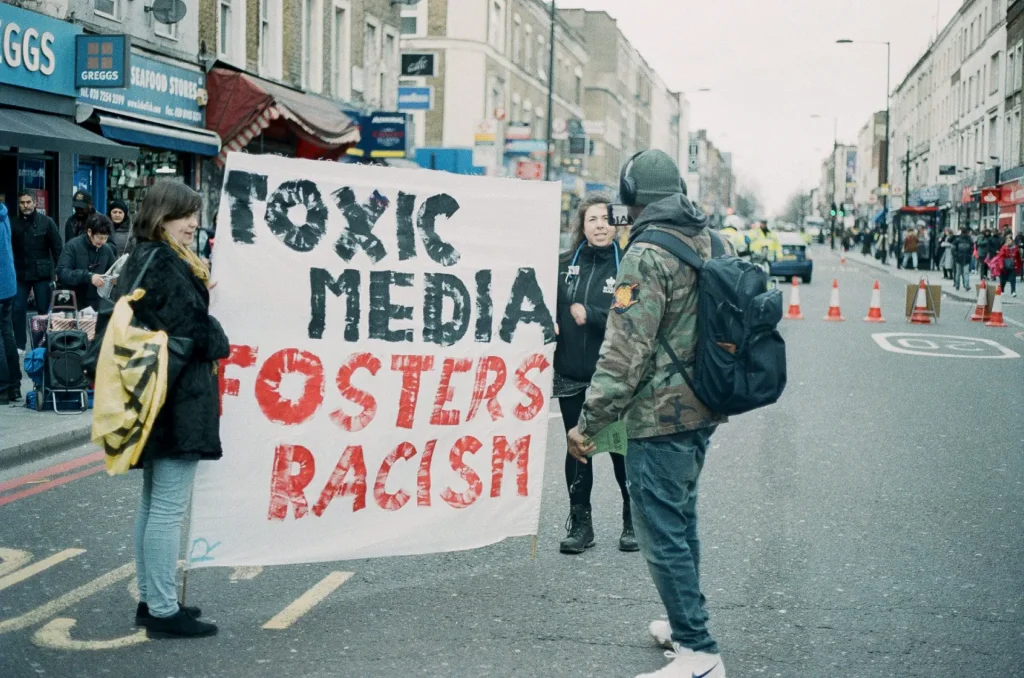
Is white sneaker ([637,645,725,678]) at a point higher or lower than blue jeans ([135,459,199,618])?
lower

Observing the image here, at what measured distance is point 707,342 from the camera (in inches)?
168

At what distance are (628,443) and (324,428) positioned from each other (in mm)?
1456

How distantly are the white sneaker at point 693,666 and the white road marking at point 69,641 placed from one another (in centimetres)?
197

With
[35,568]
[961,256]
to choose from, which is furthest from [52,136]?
[961,256]

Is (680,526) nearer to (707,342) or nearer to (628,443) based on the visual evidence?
(628,443)

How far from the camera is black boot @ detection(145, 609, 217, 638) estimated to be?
482 cm

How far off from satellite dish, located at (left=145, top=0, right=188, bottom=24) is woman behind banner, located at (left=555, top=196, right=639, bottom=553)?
14.1 m

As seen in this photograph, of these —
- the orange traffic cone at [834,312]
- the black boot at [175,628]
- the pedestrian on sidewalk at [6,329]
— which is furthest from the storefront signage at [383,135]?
the black boot at [175,628]

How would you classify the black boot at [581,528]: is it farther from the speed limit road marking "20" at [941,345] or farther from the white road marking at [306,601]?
the speed limit road marking "20" at [941,345]

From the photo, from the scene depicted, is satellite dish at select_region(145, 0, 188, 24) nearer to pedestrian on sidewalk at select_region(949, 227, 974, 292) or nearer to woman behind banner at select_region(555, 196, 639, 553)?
woman behind banner at select_region(555, 196, 639, 553)

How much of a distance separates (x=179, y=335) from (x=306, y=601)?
1.36m

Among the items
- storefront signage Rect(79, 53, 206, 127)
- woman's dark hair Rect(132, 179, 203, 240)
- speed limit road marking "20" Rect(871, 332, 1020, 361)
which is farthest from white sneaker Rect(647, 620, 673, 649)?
storefront signage Rect(79, 53, 206, 127)

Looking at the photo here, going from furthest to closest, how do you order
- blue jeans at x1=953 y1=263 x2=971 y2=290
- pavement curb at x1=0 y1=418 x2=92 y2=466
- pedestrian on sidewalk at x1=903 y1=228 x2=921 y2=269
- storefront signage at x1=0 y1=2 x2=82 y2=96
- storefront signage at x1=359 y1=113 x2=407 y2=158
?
1. pedestrian on sidewalk at x1=903 y1=228 x2=921 y2=269
2. blue jeans at x1=953 y1=263 x2=971 y2=290
3. storefront signage at x1=359 y1=113 x2=407 y2=158
4. storefront signage at x1=0 y1=2 x2=82 y2=96
5. pavement curb at x1=0 y1=418 x2=92 y2=466

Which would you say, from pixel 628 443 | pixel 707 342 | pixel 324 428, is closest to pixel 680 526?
pixel 628 443
